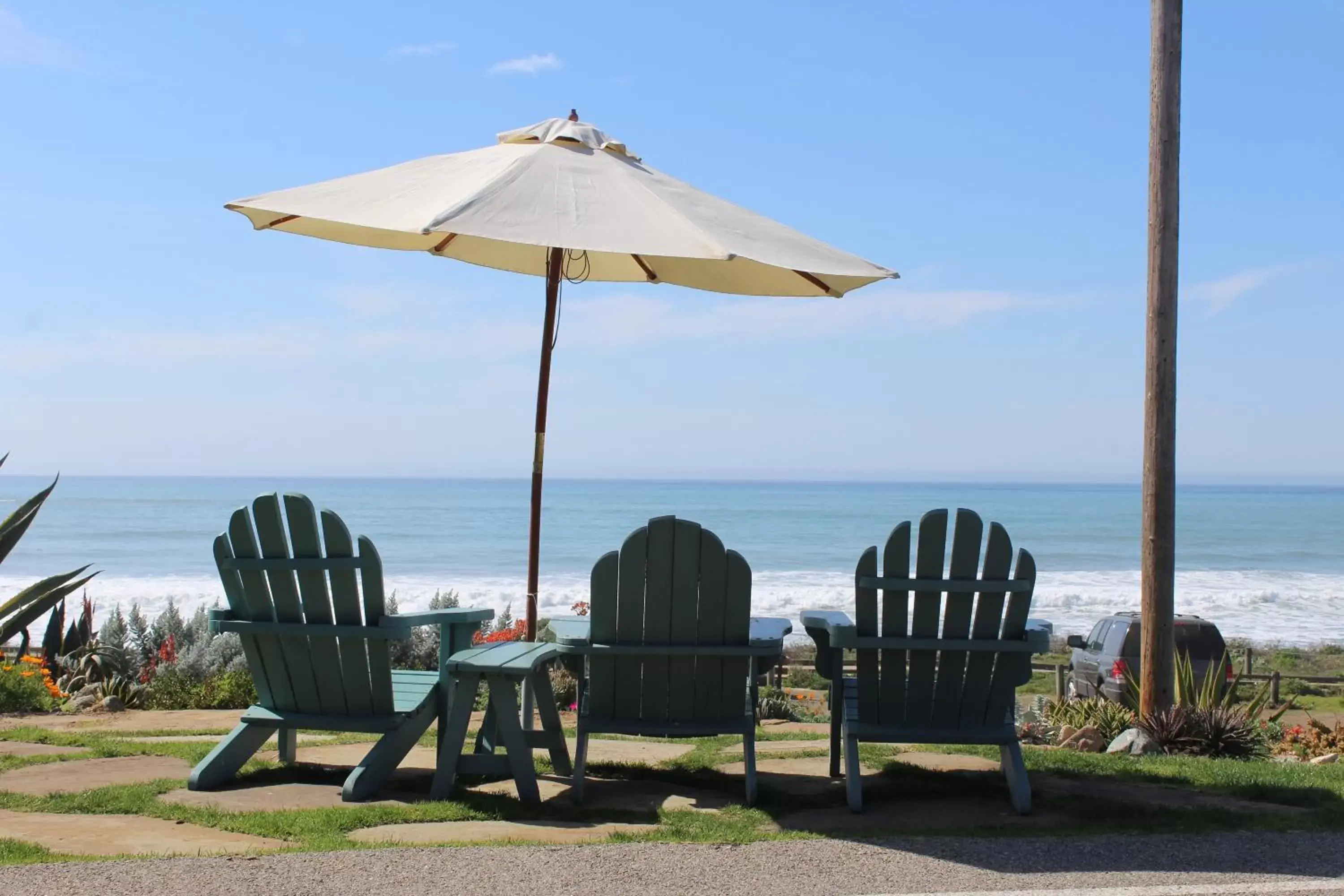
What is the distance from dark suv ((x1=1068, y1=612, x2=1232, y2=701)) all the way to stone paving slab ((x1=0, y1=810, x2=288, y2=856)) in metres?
11.7

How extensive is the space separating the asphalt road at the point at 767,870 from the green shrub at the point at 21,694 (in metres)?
4.26

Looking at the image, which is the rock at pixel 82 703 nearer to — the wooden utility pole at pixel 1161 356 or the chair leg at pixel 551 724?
the chair leg at pixel 551 724

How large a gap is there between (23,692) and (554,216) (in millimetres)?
4888

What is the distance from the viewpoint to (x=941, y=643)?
4078 mm

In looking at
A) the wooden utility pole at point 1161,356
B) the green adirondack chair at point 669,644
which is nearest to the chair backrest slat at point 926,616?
the green adirondack chair at point 669,644

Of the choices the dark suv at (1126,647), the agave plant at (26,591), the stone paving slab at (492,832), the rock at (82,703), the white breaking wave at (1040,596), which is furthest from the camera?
the white breaking wave at (1040,596)

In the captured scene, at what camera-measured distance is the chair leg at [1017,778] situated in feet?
13.0

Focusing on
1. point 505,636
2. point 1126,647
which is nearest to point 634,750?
point 505,636

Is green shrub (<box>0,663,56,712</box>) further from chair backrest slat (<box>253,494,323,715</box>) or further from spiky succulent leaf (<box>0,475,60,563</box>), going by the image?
chair backrest slat (<box>253,494,323,715</box>)

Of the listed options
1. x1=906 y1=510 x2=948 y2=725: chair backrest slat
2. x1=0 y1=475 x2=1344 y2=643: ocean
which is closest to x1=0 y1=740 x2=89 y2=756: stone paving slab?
x1=906 y1=510 x2=948 y2=725: chair backrest slat

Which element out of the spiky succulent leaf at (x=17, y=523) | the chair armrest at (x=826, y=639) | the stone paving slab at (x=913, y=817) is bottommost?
the stone paving slab at (x=913, y=817)

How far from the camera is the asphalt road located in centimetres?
305

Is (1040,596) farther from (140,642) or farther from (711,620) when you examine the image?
(711,620)

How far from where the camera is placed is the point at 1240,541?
5509 centimetres
